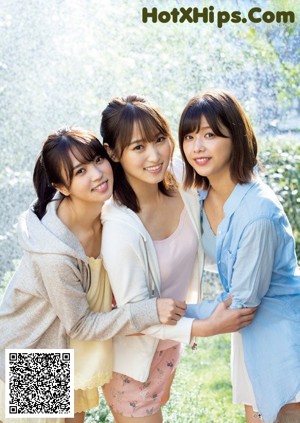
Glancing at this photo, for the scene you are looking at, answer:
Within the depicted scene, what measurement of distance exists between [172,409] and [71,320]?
1.45 metres

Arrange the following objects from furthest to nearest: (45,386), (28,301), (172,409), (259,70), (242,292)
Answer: (259,70) < (172,409) < (45,386) < (28,301) < (242,292)

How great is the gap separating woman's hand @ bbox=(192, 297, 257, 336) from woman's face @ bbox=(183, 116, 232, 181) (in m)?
0.32

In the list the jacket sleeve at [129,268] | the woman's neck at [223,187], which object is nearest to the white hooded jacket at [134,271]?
the jacket sleeve at [129,268]

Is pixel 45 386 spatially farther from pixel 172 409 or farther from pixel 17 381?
pixel 172 409

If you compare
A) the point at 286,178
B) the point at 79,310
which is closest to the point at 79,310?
the point at 79,310

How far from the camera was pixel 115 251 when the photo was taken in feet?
6.91

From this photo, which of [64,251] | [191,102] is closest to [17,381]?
[64,251]

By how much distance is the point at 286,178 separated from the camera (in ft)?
14.8

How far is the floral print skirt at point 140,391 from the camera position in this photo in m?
2.26

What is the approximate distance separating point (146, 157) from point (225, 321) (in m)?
0.44

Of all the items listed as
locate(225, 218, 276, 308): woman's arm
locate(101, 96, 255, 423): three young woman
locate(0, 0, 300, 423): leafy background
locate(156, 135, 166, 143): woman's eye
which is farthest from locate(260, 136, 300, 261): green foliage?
locate(225, 218, 276, 308): woman's arm

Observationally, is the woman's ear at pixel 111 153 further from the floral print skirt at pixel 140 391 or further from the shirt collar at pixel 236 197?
the floral print skirt at pixel 140 391

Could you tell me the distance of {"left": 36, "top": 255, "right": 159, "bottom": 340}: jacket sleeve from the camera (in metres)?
2.07

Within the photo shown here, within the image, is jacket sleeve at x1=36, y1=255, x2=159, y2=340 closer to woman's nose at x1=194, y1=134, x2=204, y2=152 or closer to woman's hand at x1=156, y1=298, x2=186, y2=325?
woman's hand at x1=156, y1=298, x2=186, y2=325
